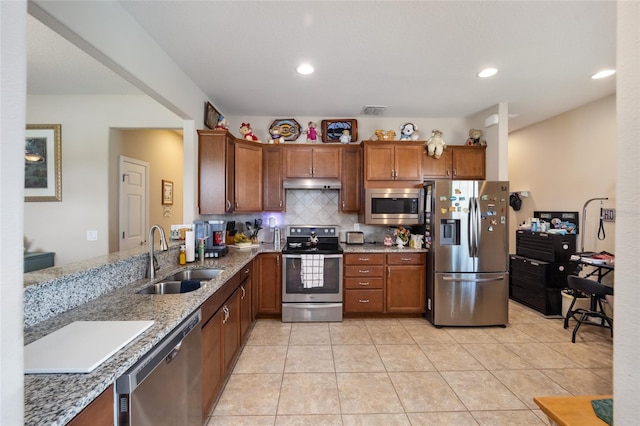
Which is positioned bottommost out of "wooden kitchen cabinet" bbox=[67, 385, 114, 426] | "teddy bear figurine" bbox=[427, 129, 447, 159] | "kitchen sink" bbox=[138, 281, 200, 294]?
"wooden kitchen cabinet" bbox=[67, 385, 114, 426]

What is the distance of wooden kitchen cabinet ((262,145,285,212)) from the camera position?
12.1 feet

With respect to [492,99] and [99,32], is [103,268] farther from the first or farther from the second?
[492,99]

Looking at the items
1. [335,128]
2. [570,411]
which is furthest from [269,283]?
[570,411]

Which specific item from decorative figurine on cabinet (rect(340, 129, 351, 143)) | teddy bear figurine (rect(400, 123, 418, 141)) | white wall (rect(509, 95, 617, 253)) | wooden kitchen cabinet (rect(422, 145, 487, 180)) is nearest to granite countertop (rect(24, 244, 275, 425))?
decorative figurine on cabinet (rect(340, 129, 351, 143))

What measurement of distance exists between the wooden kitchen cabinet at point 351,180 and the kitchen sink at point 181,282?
6.67ft

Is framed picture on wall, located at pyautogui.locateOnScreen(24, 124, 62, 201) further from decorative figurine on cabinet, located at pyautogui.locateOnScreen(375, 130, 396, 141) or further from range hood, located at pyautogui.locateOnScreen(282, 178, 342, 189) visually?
decorative figurine on cabinet, located at pyautogui.locateOnScreen(375, 130, 396, 141)

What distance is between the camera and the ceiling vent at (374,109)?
139 inches

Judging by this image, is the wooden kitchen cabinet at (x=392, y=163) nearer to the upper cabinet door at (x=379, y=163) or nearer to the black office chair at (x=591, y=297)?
the upper cabinet door at (x=379, y=163)

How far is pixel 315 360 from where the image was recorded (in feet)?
8.05

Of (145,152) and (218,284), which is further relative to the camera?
(145,152)

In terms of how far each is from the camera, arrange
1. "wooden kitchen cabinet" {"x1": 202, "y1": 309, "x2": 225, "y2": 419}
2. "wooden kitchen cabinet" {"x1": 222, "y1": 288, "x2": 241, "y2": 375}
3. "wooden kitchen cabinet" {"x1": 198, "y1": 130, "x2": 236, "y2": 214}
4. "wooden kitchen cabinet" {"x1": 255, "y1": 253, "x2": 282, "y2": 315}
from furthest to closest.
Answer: "wooden kitchen cabinet" {"x1": 255, "y1": 253, "x2": 282, "y2": 315}
"wooden kitchen cabinet" {"x1": 198, "y1": 130, "x2": 236, "y2": 214}
"wooden kitchen cabinet" {"x1": 222, "y1": 288, "x2": 241, "y2": 375}
"wooden kitchen cabinet" {"x1": 202, "y1": 309, "x2": 225, "y2": 419}

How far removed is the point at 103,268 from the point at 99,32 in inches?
55.7

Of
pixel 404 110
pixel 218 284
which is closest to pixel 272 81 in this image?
pixel 404 110

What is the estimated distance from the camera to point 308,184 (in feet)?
12.0
